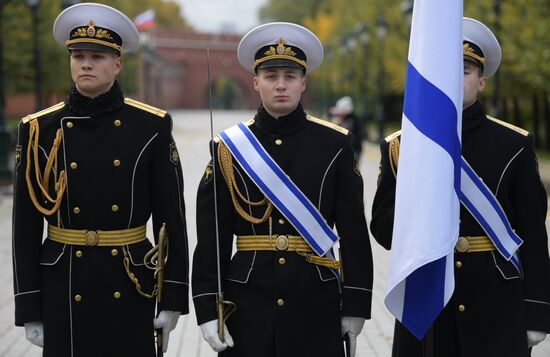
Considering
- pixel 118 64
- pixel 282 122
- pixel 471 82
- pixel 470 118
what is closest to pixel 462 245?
pixel 470 118

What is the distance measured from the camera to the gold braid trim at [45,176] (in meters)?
4.01

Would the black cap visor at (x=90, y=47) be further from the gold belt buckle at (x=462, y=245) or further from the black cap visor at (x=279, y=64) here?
the gold belt buckle at (x=462, y=245)

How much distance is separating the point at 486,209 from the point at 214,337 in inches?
49.6

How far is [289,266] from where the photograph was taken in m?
3.94

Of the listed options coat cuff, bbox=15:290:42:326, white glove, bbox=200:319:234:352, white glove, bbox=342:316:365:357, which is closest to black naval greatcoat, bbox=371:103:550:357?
white glove, bbox=342:316:365:357

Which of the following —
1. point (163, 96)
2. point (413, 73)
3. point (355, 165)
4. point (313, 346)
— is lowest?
point (313, 346)

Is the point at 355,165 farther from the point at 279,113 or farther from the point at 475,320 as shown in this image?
the point at 475,320

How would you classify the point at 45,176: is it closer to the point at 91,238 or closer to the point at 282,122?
the point at 91,238

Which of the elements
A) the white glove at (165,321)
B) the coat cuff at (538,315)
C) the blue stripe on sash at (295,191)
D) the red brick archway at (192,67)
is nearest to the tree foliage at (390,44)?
the red brick archway at (192,67)

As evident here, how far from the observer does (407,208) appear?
145 inches

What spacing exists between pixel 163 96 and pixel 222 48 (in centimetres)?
685

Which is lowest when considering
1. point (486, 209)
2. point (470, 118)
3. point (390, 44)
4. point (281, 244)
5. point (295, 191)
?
point (281, 244)

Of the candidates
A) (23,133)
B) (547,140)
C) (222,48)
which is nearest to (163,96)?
(222,48)

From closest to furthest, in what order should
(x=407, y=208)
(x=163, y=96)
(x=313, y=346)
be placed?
(x=407, y=208) → (x=313, y=346) → (x=163, y=96)
